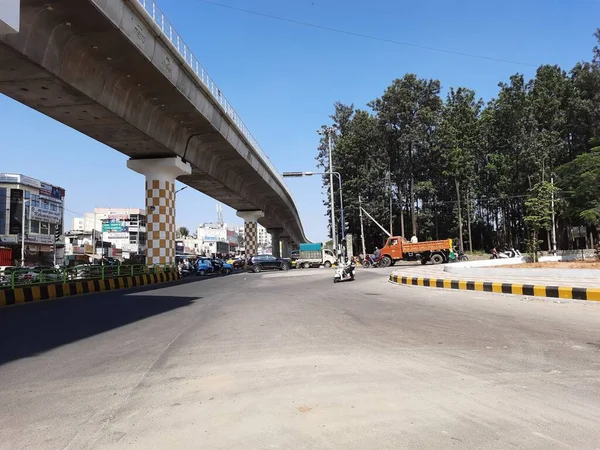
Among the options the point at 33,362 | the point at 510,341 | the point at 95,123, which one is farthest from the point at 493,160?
the point at 33,362

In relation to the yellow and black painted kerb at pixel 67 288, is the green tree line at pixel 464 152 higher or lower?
higher

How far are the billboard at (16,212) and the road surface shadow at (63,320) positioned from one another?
3624 centimetres

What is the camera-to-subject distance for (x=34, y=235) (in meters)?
46.7

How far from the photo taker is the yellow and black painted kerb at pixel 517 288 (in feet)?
38.0

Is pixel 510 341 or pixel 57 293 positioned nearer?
pixel 510 341

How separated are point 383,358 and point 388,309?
16.5ft

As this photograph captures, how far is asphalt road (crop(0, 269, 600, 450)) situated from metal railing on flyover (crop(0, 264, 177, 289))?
24.1 feet

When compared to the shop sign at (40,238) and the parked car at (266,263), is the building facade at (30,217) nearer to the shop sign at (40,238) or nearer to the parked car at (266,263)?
the shop sign at (40,238)

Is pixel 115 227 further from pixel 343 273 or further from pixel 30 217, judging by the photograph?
pixel 343 273

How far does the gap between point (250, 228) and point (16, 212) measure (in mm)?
23338

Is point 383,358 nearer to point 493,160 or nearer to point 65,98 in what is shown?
point 65,98

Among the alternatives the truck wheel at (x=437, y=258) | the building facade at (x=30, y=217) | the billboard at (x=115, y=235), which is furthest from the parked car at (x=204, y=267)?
the billboard at (x=115, y=235)

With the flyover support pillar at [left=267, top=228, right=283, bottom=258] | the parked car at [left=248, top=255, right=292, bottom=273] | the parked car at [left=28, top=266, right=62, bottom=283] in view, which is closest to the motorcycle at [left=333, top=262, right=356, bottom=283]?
the parked car at [left=28, top=266, right=62, bottom=283]

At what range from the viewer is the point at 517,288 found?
44.0ft
